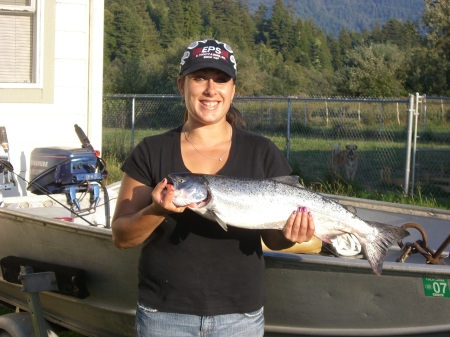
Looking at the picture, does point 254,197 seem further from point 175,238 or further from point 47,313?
point 47,313

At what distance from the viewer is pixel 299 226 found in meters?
2.74

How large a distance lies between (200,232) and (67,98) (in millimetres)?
4986

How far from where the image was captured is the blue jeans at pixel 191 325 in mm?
2752

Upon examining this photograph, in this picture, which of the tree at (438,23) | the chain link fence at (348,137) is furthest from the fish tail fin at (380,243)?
the tree at (438,23)

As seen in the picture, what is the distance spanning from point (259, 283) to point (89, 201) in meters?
3.27

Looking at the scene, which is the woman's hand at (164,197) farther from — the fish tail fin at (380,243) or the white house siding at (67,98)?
the white house siding at (67,98)

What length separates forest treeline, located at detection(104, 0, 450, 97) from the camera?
3738 centimetres

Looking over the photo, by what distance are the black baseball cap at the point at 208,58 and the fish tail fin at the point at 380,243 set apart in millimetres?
955

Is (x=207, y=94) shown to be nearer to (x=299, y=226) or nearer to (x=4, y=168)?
(x=299, y=226)

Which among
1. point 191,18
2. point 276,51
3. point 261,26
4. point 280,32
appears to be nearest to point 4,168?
point 191,18

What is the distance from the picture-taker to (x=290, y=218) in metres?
2.75

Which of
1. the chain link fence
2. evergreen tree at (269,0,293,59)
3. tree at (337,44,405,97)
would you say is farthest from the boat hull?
evergreen tree at (269,0,293,59)

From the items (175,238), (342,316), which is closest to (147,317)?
(175,238)

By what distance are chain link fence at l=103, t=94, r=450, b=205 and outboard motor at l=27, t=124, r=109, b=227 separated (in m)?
4.91
